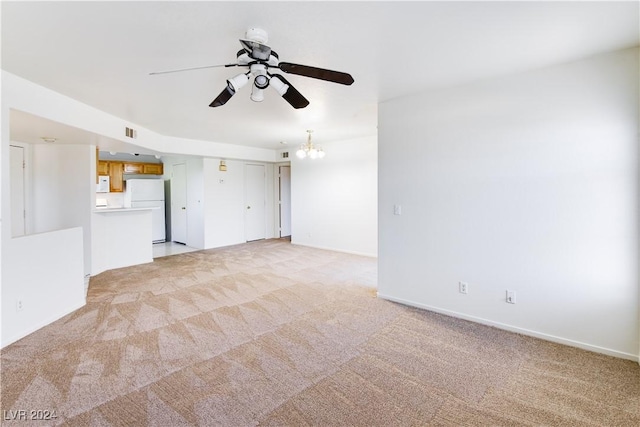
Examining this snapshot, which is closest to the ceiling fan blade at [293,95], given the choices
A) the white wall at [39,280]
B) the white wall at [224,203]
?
the white wall at [39,280]

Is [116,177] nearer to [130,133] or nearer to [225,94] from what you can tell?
[130,133]

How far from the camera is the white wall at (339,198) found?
634 cm

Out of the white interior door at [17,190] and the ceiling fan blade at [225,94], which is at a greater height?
the ceiling fan blade at [225,94]

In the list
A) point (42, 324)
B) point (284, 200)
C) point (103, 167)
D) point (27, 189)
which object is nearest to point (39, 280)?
point (42, 324)

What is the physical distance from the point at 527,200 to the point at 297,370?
2.65m

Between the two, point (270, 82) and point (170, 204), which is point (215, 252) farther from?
point (270, 82)

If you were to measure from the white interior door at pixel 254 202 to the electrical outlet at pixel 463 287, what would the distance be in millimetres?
5941

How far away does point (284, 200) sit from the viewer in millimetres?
8977

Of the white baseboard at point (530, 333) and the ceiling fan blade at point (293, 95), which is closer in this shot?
the ceiling fan blade at point (293, 95)

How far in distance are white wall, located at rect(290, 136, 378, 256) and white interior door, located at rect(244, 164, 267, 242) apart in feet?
3.69

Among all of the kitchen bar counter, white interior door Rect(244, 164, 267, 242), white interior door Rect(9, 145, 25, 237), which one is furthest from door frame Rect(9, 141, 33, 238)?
white interior door Rect(244, 164, 267, 242)

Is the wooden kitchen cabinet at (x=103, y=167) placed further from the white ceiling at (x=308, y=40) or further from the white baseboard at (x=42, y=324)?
the white baseboard at (x=42, y=324)

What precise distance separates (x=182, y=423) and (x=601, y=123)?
391cm

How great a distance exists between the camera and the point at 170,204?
828 centimetres
